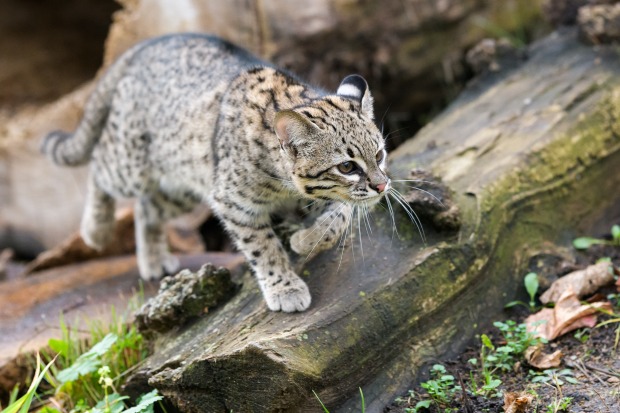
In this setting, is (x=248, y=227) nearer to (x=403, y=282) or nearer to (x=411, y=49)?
(x=403, y=282)

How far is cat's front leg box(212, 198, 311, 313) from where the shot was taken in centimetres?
387

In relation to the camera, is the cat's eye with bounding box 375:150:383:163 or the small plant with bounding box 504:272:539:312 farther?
the small plant with bounding box 504:272:539:312

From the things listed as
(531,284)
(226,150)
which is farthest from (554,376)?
(226,150)

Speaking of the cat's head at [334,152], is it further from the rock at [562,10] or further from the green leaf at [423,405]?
the rock at [562,10]

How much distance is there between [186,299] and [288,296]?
66 cm

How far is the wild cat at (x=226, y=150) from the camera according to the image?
12.8 feet

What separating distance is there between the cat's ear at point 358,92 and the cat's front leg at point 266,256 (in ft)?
2.79

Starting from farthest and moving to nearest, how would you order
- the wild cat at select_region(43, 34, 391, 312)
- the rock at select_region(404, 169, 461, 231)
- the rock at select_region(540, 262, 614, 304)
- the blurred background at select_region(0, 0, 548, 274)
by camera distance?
the blurred background at select_region(0, 0, 548, 274) → the rock at select_region(540, 262, 614, 304) → the rock at select_region(404, 169, 461, 231) → the wild cat at select_region(43, 34, 391, 312)

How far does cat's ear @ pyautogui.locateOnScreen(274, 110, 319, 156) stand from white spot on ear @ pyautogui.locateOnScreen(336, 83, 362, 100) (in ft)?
1.50

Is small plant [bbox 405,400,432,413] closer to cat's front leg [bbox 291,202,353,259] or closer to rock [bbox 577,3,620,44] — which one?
cat's front leg [bbox 291,202,353,259]

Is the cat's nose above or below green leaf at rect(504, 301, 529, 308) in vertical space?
above

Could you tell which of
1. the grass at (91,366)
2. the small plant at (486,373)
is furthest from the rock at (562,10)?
the grass at (91,366)

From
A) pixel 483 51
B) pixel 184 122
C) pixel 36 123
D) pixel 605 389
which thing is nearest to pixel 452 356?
pixel 605 389

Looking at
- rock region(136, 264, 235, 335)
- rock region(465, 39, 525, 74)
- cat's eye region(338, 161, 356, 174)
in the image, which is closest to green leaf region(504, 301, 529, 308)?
cat's eye region(338, 161, 356, 174)
